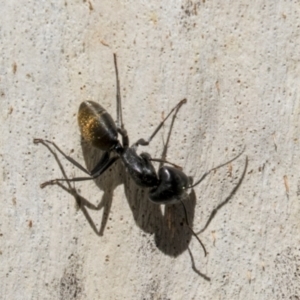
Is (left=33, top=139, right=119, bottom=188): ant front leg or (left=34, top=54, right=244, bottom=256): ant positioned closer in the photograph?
(left=34, top=54, right=244, bottom=256): ant

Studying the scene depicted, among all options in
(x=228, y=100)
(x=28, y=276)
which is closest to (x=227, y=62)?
(x=228, y=100)

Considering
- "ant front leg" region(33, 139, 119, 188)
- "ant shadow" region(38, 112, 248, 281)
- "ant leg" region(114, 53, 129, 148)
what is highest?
"ant leg" region(114, 53, 129, 148)

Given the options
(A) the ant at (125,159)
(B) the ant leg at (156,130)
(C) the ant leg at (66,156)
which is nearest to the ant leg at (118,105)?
(A) the ant at (125,159)

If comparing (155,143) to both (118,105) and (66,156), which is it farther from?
(66,156)

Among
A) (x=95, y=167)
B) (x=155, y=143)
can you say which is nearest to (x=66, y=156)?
Answer: (x=95, y=167)

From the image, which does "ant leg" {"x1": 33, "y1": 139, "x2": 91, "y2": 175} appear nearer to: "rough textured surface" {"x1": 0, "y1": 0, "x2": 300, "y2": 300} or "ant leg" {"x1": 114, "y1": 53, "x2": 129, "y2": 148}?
"rough textured surface" {"x1": 0, "y1": 0, "x2": 300, "y2": 300}

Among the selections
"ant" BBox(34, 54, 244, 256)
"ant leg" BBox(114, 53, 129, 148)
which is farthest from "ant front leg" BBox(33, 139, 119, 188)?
"ant leg" BBox(114, 53, 129, 148)

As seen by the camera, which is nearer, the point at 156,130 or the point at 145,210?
the point at 156,130
